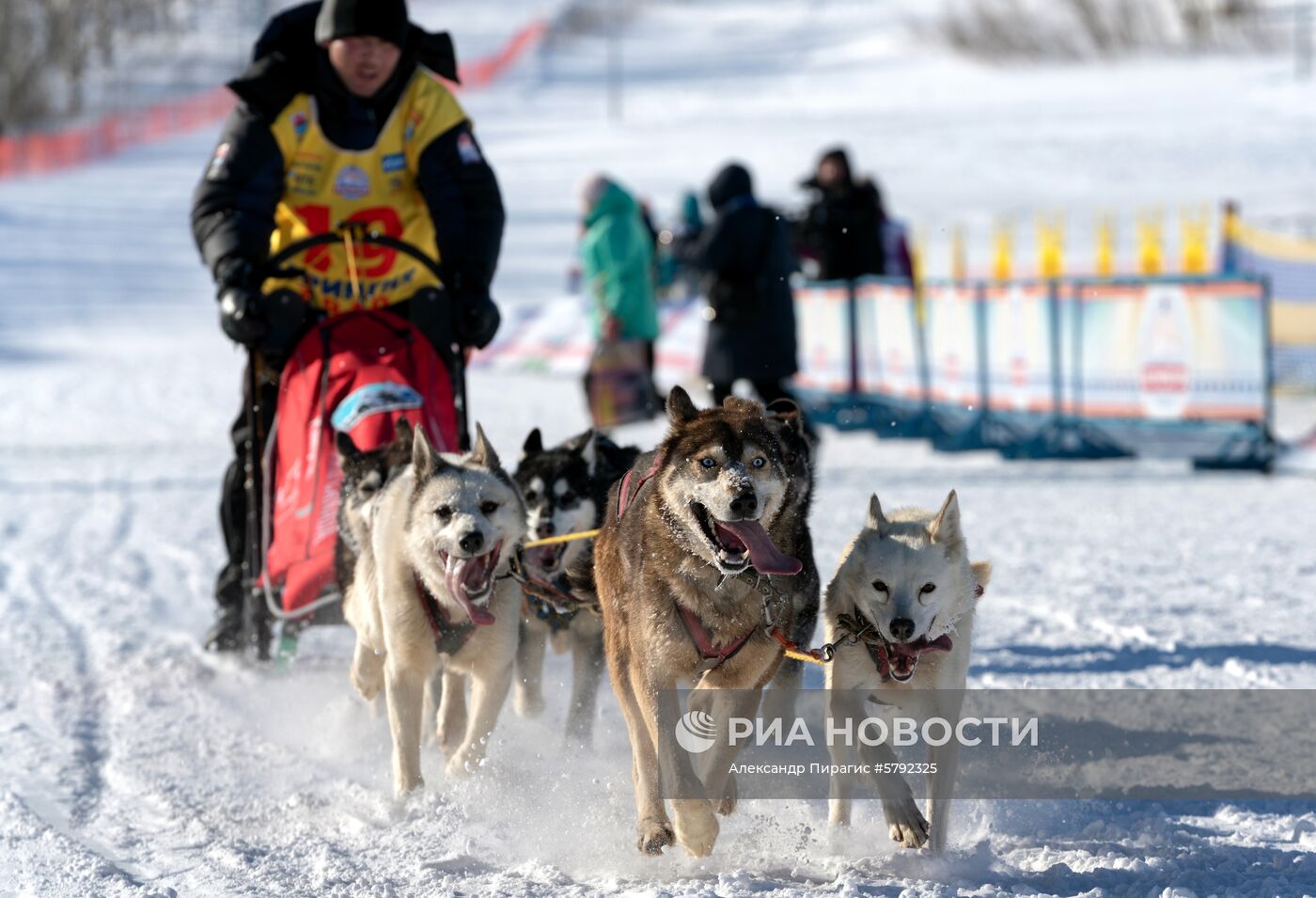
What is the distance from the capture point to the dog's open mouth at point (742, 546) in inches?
121

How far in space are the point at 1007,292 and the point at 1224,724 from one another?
19.7 feet

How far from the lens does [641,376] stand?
9.63 metres

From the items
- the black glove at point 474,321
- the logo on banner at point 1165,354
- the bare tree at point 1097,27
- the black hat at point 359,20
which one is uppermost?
the bare tree at point 1097,27

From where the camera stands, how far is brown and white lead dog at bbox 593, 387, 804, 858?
312cm

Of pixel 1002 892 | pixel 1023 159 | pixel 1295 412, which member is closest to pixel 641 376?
pixel 1295 412

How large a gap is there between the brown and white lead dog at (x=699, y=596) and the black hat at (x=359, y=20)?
6.13 feet

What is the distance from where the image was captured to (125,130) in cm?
4841

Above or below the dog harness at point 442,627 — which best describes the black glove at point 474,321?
above

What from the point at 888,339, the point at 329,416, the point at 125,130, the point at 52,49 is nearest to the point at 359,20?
the point at 329,416

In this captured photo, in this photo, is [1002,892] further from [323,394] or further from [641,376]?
[641,376]

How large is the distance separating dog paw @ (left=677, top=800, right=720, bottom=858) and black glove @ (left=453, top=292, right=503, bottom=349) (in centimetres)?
183

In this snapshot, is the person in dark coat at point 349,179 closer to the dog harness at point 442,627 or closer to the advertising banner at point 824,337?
the dog harness at point 442,627

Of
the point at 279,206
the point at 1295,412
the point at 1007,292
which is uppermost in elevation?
the point at 279,206

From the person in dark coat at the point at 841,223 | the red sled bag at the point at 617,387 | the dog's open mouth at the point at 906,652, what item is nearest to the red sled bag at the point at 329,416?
the dog's open mouth at the point at 906,652
